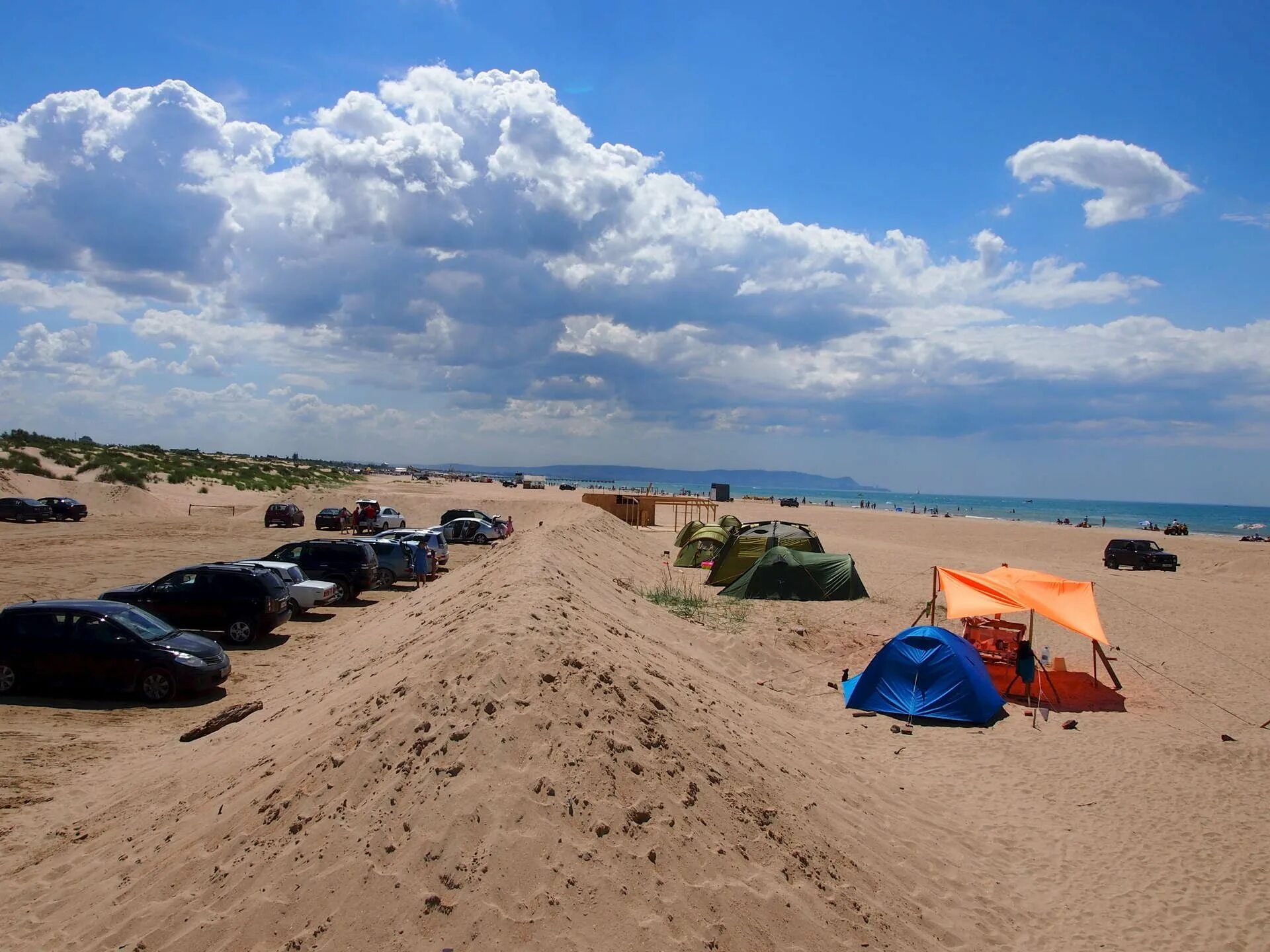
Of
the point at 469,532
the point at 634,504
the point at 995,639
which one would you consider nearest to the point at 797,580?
the point at 995,639

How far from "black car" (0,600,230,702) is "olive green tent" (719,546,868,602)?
45.5 ft

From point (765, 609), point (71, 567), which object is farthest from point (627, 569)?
point (71, 567)

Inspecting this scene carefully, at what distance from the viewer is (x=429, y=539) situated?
1049 inches

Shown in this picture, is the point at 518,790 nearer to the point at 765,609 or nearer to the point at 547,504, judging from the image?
the point at 765,609

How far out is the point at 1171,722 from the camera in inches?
506

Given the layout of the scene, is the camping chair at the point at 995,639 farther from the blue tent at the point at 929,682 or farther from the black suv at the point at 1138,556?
the black suv at the point at 1138,556

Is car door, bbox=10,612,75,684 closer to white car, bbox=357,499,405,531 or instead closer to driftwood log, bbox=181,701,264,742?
driftwood log, bbox=181,701,264,742

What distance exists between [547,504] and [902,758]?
4539 cm

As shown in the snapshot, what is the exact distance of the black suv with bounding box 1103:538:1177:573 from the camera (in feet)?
121

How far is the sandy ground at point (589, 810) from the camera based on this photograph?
5023 mm

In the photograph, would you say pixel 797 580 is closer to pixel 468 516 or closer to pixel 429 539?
pixel 429 539

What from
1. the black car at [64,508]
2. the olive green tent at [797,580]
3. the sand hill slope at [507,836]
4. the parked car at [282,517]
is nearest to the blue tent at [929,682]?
the sand hill slope at [507,836]

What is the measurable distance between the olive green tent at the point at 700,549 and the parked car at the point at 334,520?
19722 millimetres

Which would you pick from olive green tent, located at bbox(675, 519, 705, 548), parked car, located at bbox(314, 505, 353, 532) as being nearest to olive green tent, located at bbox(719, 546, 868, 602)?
olive green tent, located at bbox(675, 519, 705, 548)
